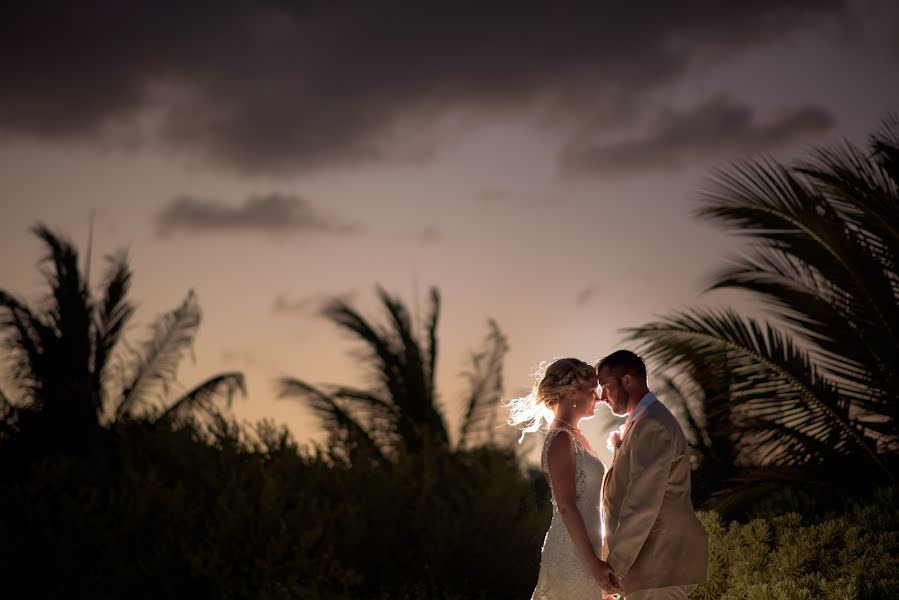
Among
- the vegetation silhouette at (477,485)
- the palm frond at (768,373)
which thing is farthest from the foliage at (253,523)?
the palm frond at (768,373)

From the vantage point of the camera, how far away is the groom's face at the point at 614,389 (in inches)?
202

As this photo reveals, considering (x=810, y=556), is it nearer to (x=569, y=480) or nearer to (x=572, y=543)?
(x=572, y=543)

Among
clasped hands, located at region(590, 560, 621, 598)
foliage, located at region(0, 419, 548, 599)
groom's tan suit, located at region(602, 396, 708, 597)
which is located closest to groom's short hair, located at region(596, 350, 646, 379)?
groom's tan suit, located at region(602, 396, 708, 597)

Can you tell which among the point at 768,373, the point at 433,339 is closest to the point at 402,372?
the point at 433,339

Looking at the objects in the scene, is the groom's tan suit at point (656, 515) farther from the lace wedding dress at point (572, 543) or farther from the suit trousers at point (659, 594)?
the lace wedding dress at point (572, 543)

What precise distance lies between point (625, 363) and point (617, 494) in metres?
0.66

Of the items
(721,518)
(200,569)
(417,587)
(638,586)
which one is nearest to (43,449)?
(200,569)

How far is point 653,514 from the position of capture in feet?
15.6

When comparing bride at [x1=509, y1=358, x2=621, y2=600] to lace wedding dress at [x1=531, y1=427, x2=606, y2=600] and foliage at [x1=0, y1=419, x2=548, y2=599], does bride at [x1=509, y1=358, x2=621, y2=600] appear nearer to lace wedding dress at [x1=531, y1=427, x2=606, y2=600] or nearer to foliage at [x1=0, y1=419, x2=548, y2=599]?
lace wedding dress at [x1=531, y1=427, x2=606, y2=600]

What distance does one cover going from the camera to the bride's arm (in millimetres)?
4895

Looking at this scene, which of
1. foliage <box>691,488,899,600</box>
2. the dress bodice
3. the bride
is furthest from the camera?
foliage <box>691,488,899,600</box>

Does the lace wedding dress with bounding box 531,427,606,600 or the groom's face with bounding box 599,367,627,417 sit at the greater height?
the groom's face with bounding box 599,367,627,417

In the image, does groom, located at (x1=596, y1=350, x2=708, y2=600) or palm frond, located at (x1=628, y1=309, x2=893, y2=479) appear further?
palm frond, located at (x1=628, y1=309, x2=893, y2=479)

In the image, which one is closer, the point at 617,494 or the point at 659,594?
the point at 659,594
